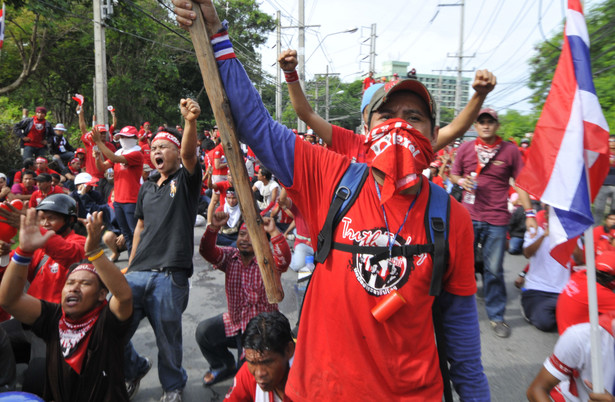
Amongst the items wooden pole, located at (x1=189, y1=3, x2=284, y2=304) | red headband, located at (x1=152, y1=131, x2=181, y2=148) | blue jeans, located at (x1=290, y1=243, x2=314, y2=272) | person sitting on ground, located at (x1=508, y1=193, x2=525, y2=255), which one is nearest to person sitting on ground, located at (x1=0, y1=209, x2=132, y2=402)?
red headband, located at (x1=152, y1=131, x2=181, y2=148)

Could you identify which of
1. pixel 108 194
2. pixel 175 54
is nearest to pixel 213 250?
pixel 108 194

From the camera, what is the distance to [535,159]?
189 cm

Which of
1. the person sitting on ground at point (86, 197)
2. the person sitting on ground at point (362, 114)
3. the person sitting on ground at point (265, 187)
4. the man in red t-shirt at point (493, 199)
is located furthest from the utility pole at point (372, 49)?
the person sitting on ground at point (362, 114)

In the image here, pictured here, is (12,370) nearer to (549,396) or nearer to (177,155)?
(177,155)

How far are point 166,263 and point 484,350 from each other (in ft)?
10.1

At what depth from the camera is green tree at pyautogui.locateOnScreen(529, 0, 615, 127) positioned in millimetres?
10828

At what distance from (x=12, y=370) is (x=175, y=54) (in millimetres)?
25826

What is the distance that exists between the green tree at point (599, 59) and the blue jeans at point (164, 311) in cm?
884

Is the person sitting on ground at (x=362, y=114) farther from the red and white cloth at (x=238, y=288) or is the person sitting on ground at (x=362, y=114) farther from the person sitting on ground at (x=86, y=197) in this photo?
the person sitting on ground at (x=86, y=197)

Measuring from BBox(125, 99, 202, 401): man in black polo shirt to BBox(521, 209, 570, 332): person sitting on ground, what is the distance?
3.54 metres

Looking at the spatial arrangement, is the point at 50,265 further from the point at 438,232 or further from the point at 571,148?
the point at 571,148

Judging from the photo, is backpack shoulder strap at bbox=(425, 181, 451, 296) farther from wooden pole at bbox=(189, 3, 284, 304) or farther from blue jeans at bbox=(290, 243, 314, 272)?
blue jeans at bbox=(290, 243, 314, 272)

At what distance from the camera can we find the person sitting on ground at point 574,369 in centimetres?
230

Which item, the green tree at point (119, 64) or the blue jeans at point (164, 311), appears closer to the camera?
the blue jeans at point (164, 311)
